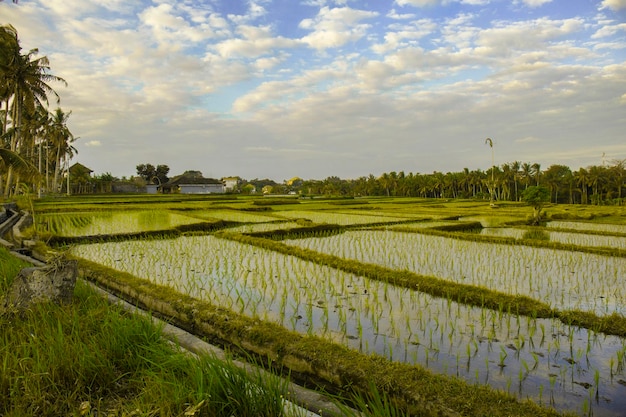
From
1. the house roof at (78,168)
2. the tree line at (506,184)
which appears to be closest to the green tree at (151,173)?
the house roof at (78,168)

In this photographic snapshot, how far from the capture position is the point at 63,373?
2.61 meters

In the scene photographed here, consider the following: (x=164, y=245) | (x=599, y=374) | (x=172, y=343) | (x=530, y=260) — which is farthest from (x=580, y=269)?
(x=164, y=245)

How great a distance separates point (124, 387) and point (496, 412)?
232cm

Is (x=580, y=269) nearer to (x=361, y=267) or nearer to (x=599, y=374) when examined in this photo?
(x=361, y=267)

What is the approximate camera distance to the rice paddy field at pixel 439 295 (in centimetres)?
338

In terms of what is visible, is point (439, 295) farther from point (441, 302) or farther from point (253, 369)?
point (253, 369)

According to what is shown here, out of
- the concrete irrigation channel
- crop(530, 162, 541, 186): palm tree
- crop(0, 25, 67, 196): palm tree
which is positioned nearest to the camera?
the concrete irrigation channel

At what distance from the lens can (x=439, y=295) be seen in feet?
18.1

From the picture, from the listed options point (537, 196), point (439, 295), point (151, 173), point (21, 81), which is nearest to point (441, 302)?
point (439, 295)

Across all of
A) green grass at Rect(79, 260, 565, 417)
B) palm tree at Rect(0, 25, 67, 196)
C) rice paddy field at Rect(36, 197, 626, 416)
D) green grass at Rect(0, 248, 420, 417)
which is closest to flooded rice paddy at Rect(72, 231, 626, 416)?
rice paddy field at Rect(36, 197, 626, 416)

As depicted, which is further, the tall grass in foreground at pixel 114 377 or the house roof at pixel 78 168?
the house roof at pixel 78 168

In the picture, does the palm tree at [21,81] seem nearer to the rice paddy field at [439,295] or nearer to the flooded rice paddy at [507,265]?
the rice paddy field at [439,295]

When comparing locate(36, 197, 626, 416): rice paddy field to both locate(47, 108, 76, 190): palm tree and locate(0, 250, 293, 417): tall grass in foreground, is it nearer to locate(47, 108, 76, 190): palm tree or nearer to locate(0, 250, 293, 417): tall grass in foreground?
locate(0, 250, 293, 417): tall grass in foreground

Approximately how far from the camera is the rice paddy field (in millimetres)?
3377
